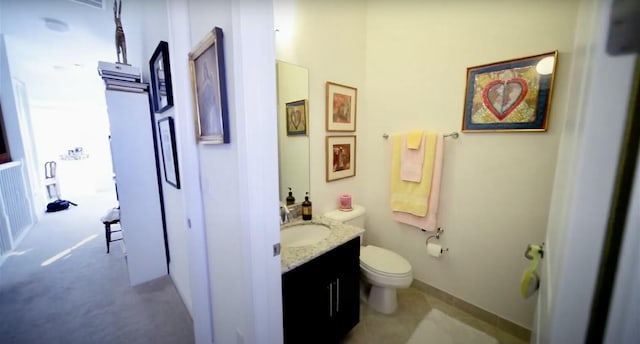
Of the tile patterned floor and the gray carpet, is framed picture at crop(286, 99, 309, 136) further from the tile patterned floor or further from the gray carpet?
the gray carpet

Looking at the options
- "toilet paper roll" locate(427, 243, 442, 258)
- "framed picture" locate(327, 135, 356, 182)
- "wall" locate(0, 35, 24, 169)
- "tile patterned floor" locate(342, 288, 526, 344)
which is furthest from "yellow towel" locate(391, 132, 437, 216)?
"wall" locate(0, 35, 24, 169)

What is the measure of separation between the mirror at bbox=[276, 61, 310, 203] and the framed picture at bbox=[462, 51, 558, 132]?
1200 mm

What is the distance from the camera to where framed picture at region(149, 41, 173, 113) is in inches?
55.0

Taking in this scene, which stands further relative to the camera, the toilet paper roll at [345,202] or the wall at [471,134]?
the toilet paper roll at [345,202]

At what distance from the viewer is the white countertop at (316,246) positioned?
1116 mm

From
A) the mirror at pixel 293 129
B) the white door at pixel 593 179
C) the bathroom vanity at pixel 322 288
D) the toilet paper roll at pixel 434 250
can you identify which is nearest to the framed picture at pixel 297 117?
the mirror at pixel 293 129

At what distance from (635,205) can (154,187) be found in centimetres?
278

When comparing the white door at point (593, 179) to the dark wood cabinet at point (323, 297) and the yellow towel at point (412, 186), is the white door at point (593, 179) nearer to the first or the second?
the dark wood cabinet at point (323, 297)

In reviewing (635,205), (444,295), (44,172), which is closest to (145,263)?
(444,295)

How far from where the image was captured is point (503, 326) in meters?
1.65

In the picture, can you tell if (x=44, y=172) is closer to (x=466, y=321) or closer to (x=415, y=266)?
(x=415, y=266)

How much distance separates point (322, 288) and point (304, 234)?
0.46 m

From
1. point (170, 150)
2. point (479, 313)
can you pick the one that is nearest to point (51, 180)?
point (170, 150)

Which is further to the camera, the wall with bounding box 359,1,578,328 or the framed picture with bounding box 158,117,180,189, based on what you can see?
the framed picture with bounding box 158,117,180,189
